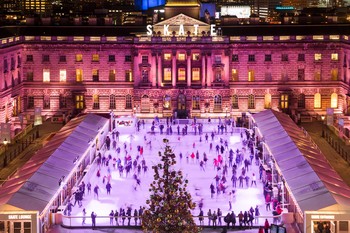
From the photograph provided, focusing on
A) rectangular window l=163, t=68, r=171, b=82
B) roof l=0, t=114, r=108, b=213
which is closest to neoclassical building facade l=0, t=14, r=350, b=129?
rectangular window l=163, t=68, r=171, b=82

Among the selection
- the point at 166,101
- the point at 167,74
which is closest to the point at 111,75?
the point at 167,74

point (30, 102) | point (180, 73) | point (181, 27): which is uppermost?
point (181, 27)

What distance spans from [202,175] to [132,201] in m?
13.5

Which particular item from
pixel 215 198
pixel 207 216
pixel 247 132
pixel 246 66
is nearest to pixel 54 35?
pixel 246 66

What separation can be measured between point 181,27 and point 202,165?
1769 inches

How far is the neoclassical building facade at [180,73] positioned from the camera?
138 m

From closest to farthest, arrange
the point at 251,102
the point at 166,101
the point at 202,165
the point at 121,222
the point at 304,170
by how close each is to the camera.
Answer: the point at 121,222 < the point at 304,170 < the point at 202,165 < the point at 166,101 < the point at 251,102

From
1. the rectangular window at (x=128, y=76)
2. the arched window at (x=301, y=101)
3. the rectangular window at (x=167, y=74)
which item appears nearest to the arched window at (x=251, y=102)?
the arched window at (x=301, y=101)

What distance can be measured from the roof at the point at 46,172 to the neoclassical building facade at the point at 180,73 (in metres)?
31.4

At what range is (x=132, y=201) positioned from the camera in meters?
84.9

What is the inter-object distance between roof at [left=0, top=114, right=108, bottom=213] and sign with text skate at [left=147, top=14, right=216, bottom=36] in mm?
36405

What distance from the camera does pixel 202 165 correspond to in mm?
99938

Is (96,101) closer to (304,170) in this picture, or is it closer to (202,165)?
(202,165)

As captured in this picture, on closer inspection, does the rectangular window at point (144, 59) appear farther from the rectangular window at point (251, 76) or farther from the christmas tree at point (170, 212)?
the christmas tree at point (170, 212)
